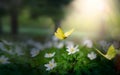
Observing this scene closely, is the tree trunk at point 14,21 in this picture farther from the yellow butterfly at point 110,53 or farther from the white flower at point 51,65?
the yellow butterfly at point 110,53

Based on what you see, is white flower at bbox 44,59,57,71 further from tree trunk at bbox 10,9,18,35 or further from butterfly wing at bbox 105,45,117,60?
tree trunk at bbox 10,9,18,35

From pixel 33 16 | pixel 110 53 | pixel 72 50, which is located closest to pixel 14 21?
pixel 33 16

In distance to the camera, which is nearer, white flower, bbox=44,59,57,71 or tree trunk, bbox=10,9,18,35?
white flower, bbox=44,59,57,71

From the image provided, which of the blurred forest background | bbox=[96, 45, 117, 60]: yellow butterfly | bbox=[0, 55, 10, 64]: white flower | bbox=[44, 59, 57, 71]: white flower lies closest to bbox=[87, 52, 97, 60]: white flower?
bbox=[96, 45, 117, 60]: yellow butterfly

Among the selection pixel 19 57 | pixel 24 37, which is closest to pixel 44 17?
pixel 24 37

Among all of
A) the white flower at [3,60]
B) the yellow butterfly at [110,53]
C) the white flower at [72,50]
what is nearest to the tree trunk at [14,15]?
the white flower at [3,60]

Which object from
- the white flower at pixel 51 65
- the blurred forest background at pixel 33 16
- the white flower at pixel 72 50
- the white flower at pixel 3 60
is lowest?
the white flower at pixel 51 65

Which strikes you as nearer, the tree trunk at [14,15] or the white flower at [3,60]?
the white flower at [3,60]

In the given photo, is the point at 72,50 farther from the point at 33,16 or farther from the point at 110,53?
the point at 33,16
